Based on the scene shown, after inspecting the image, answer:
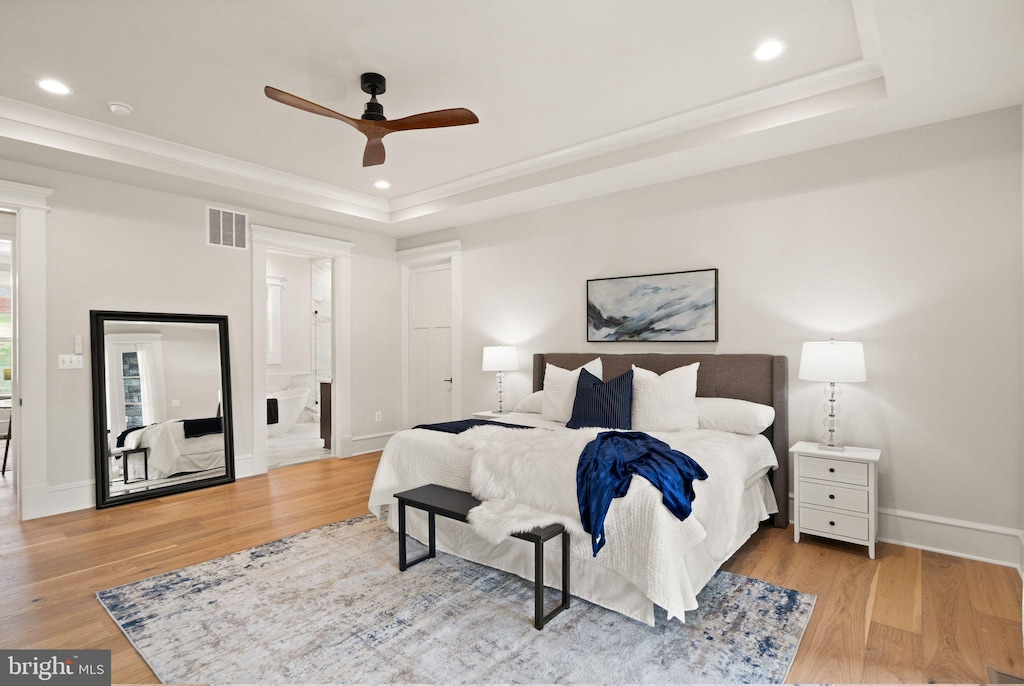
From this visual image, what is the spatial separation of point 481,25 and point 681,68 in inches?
44.5

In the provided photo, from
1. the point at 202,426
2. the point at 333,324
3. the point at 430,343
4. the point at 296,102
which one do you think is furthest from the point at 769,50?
the point at 202,426

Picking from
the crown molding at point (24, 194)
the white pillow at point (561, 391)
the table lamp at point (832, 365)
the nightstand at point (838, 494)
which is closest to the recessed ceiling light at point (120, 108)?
the crown molding at point (24, 194)

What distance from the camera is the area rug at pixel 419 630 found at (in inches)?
78.1

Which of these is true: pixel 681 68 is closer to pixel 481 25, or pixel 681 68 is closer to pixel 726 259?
pixel 481 25

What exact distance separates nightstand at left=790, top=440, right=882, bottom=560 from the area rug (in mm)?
725

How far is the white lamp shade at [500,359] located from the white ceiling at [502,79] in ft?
4.91

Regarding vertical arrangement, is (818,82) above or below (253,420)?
above

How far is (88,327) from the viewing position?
4070mm

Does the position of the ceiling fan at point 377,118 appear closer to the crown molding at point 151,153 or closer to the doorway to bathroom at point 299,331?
the crown molding at point 151,153

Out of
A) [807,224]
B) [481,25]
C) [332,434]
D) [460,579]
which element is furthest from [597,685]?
[332,434]

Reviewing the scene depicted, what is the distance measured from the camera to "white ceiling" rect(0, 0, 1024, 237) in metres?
2.39

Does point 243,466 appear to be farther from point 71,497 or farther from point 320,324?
point 320,324

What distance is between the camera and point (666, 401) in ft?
11.6

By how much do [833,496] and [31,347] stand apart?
5.39m
